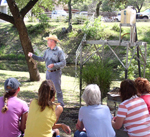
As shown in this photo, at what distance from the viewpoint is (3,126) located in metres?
2.79

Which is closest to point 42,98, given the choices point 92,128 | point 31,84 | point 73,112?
point 92,128

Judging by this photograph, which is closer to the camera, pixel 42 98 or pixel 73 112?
pixel 42 98

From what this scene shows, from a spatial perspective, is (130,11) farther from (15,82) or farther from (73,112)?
(15,82)

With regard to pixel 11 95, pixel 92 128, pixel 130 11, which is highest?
pixel 130 11

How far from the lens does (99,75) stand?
511 centimetres

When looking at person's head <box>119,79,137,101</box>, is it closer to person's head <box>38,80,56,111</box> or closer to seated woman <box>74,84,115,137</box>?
seated woman <box>74,84,115,137</box>

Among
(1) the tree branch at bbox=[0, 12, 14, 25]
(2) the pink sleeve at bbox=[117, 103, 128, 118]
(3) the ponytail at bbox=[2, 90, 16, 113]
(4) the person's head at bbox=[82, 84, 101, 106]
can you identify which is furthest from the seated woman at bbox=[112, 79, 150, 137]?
(1) the tree branch at bbox=[0, 12, 14, 25]

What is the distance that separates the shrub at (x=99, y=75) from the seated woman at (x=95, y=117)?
224 centimetres

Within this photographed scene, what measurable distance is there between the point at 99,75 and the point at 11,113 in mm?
2637

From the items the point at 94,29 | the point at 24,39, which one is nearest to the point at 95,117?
the point at 24,39

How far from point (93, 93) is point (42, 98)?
59 cm

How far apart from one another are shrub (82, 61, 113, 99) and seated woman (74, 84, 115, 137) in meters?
2.24

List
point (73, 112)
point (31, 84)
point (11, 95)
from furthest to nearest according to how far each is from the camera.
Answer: point (31, 84), point (73, 112), point (11, 95)

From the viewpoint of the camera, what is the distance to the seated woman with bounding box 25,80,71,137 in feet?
8.70
